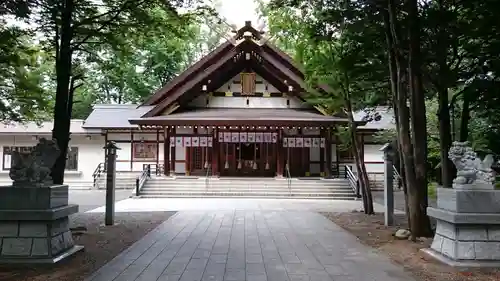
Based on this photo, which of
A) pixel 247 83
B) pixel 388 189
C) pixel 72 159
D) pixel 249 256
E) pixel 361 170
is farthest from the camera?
pixel 72 159

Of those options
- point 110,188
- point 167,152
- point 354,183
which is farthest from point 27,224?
point 167,152

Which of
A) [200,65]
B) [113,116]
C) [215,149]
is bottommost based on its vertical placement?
[215,149]

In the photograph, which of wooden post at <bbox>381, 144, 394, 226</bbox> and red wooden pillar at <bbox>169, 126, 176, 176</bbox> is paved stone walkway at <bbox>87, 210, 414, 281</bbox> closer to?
wooden post at <bbox>381, 144, 394, 226</bbox>

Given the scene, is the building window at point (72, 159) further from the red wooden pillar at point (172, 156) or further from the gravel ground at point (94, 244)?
the gravel ground at point (94, 244)

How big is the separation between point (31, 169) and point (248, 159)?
59.1ft

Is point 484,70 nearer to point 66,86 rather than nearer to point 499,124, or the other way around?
point 499,124

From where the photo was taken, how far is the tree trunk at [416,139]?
8.03 metres

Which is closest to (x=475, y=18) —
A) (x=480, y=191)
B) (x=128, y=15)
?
(x=480, y=191)

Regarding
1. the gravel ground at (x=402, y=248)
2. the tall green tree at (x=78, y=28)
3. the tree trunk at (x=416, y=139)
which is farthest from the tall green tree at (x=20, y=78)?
the gravel ground at (x=402, y=248)

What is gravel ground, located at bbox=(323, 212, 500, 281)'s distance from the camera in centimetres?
539

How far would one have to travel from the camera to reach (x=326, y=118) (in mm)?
21109

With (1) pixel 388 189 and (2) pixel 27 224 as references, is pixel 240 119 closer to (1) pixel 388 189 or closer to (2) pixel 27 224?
(1) pixel 388 189

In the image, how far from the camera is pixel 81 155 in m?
25.5

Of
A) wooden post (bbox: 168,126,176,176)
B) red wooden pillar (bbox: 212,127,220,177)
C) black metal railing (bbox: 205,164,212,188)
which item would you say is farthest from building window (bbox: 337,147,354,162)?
wooden post (bbox: 168,126,176,176)
